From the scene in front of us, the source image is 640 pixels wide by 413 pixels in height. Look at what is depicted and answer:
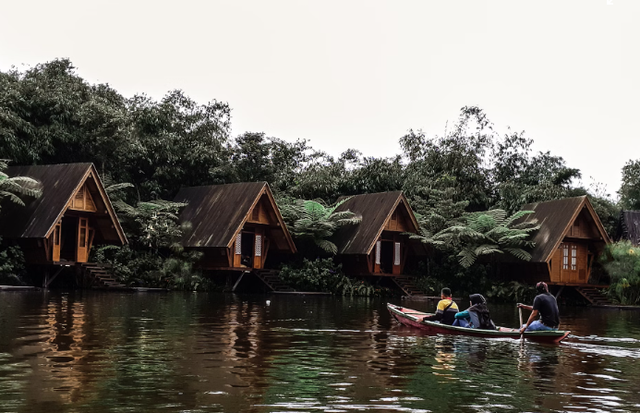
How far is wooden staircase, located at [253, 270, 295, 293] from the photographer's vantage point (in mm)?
39509

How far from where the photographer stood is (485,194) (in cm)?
5097

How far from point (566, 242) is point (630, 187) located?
1885 centimetres

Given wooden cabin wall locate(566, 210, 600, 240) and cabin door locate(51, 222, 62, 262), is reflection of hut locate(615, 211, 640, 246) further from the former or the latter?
cabin door locate(51, 222, 62, 262)

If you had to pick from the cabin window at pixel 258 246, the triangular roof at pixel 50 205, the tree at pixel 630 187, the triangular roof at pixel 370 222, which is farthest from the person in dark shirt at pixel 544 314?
the tree at pixel 630 187

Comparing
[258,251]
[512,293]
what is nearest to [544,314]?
[512,293]

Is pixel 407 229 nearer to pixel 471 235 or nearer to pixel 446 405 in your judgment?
pixel 471 235

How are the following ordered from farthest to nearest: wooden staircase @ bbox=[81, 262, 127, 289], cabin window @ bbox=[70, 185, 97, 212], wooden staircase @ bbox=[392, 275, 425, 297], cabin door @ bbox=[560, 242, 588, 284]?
cabin door @ bbox=[560, 242, 588, 284]
wooden staircase @ bbox=[392, 275, 425, 297]
wooden staircase @ bbox=[81, 262, 127, 289]
cabin window @ bbox=[70, 185, 97, 212]

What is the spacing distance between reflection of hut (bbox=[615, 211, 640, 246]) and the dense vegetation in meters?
1.34

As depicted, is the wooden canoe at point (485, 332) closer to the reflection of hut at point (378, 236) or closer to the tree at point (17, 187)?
the tree at point (17, 187)

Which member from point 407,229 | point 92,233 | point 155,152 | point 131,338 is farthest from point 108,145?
point 131,338

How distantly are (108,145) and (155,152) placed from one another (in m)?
2.80

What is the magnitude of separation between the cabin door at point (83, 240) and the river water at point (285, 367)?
13536 mm

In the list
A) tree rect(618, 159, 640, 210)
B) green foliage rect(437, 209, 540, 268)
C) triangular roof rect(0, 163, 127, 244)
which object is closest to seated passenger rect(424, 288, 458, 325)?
triangular roof rect(0, 163, 127, 244)

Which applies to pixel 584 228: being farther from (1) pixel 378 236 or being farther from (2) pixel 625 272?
(1) pixel 378 236
